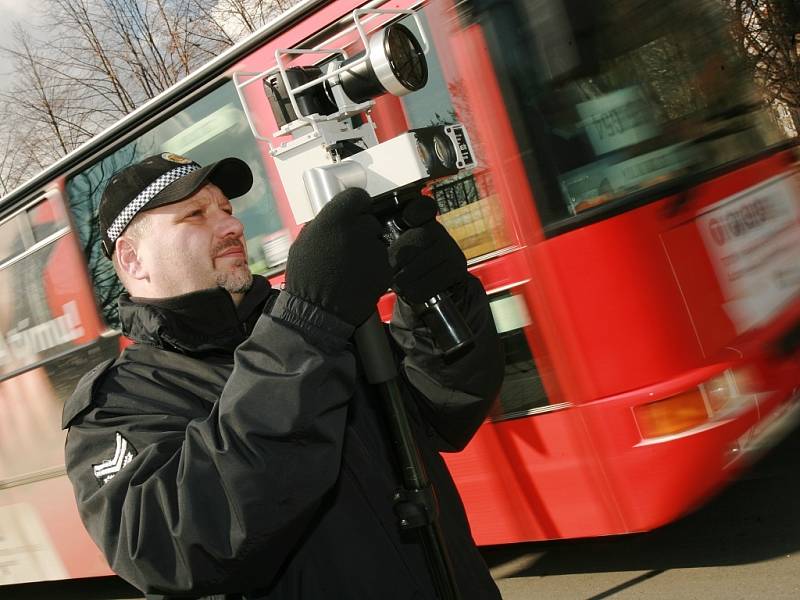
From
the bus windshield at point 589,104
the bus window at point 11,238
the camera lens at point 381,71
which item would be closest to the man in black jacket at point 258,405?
the camera lens at point 381,71

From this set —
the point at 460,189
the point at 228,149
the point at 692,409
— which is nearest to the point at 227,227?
the point at 460,189

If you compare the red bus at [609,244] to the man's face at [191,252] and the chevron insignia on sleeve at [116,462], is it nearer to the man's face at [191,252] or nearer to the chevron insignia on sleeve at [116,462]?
the man's face at [191,252]

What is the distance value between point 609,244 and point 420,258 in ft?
6.52

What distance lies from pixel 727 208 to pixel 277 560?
2.92 m

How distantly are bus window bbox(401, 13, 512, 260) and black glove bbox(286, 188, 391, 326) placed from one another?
88.8 inches

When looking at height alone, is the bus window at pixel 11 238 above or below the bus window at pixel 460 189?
above

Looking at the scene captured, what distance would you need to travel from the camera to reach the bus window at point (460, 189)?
12.3 ft

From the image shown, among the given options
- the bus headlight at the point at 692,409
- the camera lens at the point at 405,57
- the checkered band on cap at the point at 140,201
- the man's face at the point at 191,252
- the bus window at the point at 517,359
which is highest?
the camera lens at the point at 405,57

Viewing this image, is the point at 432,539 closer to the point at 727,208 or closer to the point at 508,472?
the point at 508,472

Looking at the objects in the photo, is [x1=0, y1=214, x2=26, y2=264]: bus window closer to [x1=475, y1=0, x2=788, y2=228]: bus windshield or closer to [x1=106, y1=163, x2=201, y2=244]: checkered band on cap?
[x1=475, y1=0, x2=788, y2=228]: bus windshield

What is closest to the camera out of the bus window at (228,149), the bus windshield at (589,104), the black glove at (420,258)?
the black glove at (420,258)

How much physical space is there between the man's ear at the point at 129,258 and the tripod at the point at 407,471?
25.9 inches

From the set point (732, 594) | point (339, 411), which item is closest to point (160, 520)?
point (339, 411)

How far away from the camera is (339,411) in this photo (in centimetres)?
157
